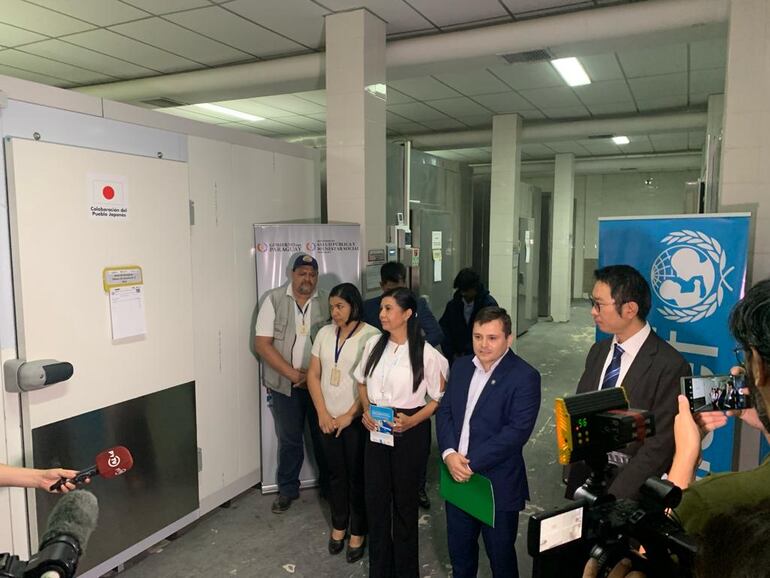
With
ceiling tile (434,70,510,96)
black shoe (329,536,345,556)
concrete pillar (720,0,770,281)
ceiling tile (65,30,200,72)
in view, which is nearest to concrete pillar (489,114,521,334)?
ceiling tile (434,70,510,96)

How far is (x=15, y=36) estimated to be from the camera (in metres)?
4.25

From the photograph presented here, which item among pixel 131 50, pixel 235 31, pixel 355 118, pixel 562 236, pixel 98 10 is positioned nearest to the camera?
pixel 98 10

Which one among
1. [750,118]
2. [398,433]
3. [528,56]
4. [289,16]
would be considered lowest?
[398,433]

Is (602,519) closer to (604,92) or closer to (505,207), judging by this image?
(604,92)

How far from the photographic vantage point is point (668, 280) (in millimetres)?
2795

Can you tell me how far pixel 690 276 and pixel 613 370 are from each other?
1.03m

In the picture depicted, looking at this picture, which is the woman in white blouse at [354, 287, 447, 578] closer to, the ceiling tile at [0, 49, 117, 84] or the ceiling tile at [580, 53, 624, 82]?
the ceiling tile at [580, 53, 624, 82]

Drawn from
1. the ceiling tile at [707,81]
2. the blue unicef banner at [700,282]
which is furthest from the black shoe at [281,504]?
the ceiling tile at [707,81]

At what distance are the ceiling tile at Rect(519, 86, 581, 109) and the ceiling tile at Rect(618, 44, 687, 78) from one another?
2.47 ft

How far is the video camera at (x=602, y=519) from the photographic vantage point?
784mm

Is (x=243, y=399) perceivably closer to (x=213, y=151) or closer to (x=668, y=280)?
(x=213, y=151)

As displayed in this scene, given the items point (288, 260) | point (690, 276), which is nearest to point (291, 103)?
point (288, 260)

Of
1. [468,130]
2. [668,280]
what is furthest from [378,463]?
[468,130]

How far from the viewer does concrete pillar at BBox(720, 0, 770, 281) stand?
112 inches
